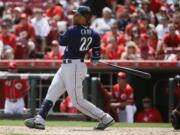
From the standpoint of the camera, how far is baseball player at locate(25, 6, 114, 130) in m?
9.49

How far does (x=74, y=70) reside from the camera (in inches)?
376

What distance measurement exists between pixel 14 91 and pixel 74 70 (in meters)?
4.72

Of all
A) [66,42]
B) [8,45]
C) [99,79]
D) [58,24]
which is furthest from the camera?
[58,24]

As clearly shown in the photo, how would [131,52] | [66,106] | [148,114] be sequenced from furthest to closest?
[131,52] → [148,114] → [66,106]

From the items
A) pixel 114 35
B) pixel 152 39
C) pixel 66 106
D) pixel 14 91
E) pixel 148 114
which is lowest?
pixel 148 114

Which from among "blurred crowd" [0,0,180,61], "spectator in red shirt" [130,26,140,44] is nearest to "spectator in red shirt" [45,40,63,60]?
"blurred crowd" [0,0,180,61]

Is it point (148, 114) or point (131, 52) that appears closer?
point (148, 114)

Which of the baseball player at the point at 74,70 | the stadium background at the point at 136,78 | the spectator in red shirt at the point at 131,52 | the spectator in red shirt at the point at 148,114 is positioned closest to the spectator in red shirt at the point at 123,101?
the spectator in red shirt at the point at 148,114

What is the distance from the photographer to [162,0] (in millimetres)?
17875

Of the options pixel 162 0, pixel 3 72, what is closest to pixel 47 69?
pixel 3 72

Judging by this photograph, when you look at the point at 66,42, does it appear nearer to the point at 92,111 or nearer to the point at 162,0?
the point at 92,111

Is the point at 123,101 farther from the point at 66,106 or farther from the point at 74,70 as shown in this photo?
the point at 74,70

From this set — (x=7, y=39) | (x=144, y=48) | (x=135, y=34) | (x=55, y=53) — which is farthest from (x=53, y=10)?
(x=144, y=48)

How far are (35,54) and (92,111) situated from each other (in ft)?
22.7
